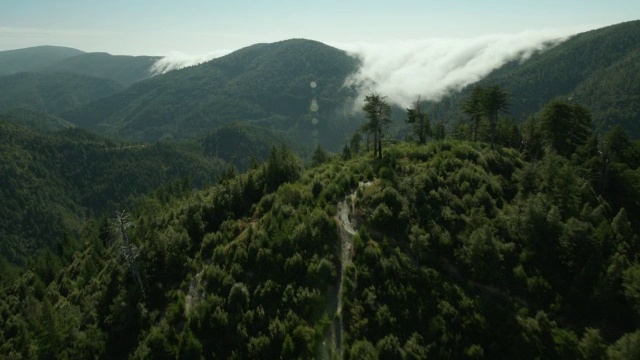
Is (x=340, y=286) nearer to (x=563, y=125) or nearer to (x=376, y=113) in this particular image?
(x=376, y=113)

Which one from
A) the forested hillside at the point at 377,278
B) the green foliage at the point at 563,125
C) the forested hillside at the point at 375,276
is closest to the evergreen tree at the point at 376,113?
the forested hillside at the point at 375,276

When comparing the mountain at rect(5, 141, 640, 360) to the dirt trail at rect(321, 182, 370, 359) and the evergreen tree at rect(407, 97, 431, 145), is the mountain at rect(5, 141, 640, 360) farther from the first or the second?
the evergreen tree at rect(407, 97, 431, 145)

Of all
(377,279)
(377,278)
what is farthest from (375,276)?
(377,279)

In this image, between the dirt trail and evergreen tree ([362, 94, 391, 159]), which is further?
evergreen tree ([362, 94, 391, 159])

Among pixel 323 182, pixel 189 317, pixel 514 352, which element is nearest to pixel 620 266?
pixel 514 352

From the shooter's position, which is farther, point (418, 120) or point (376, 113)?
point (418, 120)

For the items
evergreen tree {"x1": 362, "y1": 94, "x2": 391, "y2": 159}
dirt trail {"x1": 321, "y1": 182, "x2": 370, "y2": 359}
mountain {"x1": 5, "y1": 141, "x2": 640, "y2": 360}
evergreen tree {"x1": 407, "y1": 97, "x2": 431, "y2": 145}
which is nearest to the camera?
mountain {"x1": 5, "y1": 141, "x2": 640, "y2": 360}

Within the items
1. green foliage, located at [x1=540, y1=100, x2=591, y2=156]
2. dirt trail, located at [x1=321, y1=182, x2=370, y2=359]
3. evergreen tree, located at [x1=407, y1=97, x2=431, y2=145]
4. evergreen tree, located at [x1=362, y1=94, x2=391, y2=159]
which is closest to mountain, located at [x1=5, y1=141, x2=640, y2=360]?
dirt trail, located at [x1=321, y1=182, x2=370, y2=359]

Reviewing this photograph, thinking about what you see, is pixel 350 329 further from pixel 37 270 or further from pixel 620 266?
pixel 37 270
